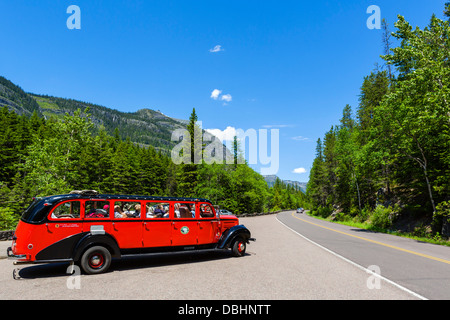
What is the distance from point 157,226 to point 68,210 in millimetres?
2672

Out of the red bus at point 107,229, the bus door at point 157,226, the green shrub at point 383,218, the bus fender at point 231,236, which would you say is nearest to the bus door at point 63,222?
the red bus at point 107,229

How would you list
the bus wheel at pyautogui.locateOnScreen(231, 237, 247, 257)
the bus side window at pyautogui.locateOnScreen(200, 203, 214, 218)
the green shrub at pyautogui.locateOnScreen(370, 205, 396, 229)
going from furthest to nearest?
the green shrub at pyautogui.locateOnScreen(370, 205, 396, 229) → the bus wheel at pyautogui.locateOnScreen(231, 237, 247, 257) → the bus side window at pyautogui.locateOnScreen(200, 203, 214, 218)

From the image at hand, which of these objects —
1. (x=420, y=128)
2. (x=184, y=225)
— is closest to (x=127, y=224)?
(x=184, y=225)

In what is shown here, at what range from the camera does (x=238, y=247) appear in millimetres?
9891

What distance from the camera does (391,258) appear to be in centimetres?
954

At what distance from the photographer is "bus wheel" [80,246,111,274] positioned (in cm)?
702

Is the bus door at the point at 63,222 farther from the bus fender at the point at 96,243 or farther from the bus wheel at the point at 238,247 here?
the bus wheel at the point at 238,247

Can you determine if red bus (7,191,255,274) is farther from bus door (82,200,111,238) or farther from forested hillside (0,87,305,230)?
forested hillside (0,87,305,230)

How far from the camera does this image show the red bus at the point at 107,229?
672cm

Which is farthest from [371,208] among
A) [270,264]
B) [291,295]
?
[291,295]

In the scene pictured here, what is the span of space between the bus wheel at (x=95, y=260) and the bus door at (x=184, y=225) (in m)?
2.15

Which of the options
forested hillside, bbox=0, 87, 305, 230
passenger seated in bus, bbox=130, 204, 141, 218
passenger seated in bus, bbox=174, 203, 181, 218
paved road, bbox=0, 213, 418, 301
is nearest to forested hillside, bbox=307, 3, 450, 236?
paved road, bbox=0, 213, 418, 301

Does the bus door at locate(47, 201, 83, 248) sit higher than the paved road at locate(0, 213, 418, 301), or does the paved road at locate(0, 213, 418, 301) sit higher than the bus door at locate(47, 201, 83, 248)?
the bus door at locate(47, 201, 83, 248)

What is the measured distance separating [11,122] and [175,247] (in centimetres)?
6540
